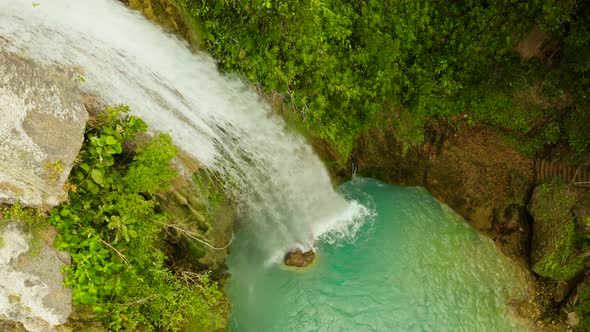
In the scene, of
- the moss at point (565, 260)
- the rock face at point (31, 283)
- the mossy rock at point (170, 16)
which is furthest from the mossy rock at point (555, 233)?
the rock face at point (31, 283)

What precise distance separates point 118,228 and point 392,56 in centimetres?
656

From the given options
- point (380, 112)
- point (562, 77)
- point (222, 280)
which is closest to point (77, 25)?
point (222, 280)

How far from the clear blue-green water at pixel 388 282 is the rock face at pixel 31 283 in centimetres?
367

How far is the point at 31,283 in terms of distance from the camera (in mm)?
4812

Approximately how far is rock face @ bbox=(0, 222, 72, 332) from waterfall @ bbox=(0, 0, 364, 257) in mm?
2228

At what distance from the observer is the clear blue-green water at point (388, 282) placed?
789cm

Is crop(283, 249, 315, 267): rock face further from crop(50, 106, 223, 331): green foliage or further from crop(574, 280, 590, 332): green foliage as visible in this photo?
crop(574, 280, 590, 332): green foliage

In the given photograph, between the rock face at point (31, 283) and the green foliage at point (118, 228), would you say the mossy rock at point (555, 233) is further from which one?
the rock face at point (31, 283)

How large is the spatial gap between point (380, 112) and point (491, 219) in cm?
403

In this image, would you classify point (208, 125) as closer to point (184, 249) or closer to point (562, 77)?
point (184, 249)

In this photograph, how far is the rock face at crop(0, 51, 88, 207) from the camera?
454 centimetres

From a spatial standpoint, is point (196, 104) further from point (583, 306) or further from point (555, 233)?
point (583, 306)

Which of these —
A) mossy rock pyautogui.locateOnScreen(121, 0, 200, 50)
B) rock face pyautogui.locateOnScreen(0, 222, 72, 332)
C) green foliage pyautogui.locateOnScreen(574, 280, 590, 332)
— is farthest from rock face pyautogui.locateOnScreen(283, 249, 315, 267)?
green foliage pyautogui.locateOnScreen(574, 280, 590, 332)

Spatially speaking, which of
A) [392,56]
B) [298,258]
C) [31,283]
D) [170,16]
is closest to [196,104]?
[170,16]
